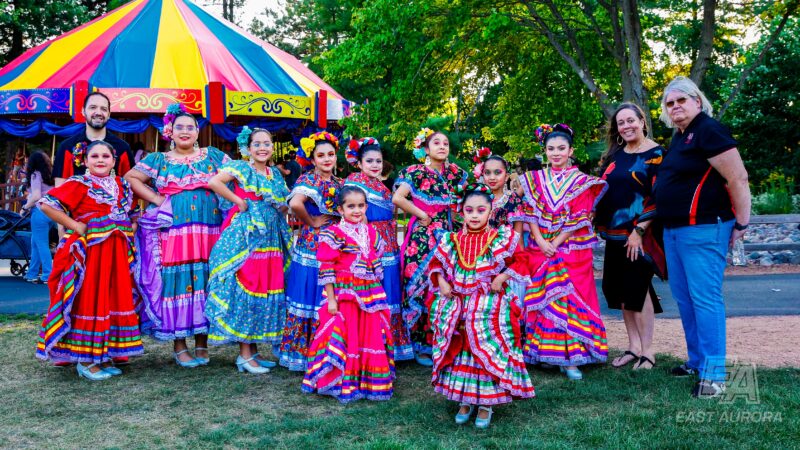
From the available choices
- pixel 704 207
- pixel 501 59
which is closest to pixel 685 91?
pixel 704 207

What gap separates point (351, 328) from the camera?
4605 mm

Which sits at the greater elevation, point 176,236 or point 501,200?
point 501,200

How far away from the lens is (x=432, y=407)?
171 inches

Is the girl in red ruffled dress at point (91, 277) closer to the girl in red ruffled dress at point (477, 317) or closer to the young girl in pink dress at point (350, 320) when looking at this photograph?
the young girl in pink dress at point (350, 320)

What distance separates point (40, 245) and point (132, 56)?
4400 millimetres

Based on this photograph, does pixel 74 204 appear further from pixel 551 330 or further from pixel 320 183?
pixel 551 330

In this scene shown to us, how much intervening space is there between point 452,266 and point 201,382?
2207 mm

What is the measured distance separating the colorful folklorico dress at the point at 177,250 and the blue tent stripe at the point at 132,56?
25.1ft

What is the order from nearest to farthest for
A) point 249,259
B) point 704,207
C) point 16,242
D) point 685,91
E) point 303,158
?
point 704,207 < point 685,91 < point 249,259 < point 303,158 < point 16,242

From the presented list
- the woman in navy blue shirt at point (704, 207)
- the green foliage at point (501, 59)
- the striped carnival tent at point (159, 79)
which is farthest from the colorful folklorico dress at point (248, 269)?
the striped carnival tent at point (159, 79)

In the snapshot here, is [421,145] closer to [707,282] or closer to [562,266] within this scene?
[562,266]

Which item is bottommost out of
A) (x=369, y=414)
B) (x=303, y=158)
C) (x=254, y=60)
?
(x=369, y=414)

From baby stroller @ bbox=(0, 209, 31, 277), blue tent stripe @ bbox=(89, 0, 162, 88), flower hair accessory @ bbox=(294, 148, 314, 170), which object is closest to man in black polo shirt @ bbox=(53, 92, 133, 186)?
flower hair accessory @ bbox=(294, 148, 314, 170)

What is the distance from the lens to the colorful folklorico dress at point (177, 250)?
524 cm
